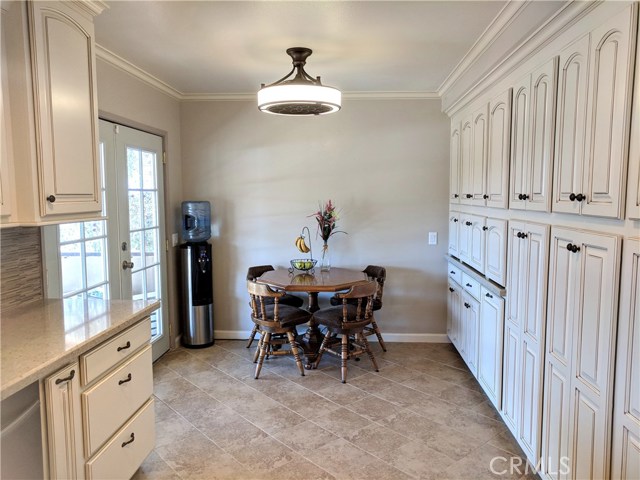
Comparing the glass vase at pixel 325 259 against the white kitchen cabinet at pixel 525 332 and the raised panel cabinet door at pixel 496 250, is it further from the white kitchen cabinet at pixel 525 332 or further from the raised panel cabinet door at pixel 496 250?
the white kitchen cabinet at pixel 525 332

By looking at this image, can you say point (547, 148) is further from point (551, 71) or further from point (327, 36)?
point (327, 36)

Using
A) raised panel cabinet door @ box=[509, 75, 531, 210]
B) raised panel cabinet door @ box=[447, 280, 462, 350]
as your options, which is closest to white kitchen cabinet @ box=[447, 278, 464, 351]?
raised panel cabinet door @ box=[447, 280, 462, 350]

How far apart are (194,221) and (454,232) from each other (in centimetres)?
248

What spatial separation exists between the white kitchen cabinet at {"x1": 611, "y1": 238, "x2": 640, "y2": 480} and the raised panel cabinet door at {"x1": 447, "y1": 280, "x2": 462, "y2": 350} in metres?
2.23

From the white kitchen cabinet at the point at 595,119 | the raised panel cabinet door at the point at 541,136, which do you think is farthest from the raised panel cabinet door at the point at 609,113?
the raised panel cabinet door at the point at 541,136

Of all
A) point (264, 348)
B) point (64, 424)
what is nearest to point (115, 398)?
point (64, 424)

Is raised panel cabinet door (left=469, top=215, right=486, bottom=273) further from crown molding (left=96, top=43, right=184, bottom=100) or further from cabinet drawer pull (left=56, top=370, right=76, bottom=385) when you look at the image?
crown molding (left=96, top=43, right=184, bottom=100)

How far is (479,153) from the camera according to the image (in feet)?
10.3

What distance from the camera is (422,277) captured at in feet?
14.2

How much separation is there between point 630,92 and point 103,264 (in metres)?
3.15

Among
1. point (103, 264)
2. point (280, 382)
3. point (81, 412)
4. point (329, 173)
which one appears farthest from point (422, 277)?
point (81, 412)

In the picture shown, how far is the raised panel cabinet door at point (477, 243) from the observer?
3035 millimetres

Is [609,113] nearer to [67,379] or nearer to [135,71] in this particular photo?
[67,379]

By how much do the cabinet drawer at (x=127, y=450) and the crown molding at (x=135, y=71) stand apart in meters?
2.31
